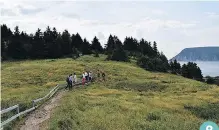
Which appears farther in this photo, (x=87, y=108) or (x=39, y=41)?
(x=39, y=41)

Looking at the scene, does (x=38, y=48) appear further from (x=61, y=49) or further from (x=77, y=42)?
(x=77, y=42)

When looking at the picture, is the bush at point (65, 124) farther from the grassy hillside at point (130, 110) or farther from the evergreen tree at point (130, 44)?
the evergreen tree at point (130, 44)

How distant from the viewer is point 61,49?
135 m

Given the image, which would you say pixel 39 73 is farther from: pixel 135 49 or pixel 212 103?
pixel 135 49

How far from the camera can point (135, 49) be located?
164 metres

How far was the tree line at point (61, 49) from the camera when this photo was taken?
12838 cm

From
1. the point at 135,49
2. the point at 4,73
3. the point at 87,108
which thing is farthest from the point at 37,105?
the point at 135,49

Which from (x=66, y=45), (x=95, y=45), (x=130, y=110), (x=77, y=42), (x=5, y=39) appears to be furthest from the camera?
(x=95, y=45)

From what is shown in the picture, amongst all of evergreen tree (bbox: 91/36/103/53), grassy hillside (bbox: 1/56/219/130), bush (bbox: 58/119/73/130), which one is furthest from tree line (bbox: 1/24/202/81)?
bush (bbox: 58/119/73/130)

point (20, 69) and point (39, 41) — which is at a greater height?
point (39, 41)

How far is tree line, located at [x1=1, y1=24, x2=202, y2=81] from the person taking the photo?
5054 inches

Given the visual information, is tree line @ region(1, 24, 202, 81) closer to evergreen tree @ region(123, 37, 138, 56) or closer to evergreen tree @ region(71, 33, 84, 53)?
evergreen tree @ region(71, 33, 84, 53)

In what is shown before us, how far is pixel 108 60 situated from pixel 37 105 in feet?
302

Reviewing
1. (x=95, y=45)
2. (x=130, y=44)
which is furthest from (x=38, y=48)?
(x=130, y=44)
